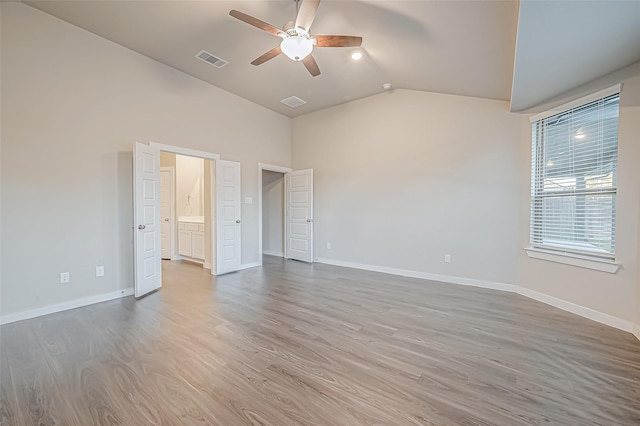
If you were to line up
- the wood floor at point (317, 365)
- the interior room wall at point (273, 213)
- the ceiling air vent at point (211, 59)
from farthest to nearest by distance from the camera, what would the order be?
the interior room wall at point (273, 213) < the ceiling air vent at point (211, 59) < the wood floor at point (317, 365)

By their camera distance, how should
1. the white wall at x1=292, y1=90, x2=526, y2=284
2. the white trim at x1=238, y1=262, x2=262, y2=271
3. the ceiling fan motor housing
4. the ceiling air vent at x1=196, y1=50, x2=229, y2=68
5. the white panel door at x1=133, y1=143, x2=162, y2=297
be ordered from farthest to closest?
the white trim at x1=238, y1=262, x2=262, y2=271 → the white wall at x1=292, y1=90, x2=526, y2=284 → the ceiling air vent at x1=196, y1=50, x2=229, y2=68 → the white panel door at x1=133, y1=143, x2=162, y2=297 → the ceiling fan motor housing

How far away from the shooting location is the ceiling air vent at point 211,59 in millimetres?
3746

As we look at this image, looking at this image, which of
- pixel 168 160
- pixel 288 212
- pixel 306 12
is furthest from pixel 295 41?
pixel 168 160

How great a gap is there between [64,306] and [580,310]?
611 cm

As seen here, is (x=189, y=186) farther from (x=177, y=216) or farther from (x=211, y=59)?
(x=211, y=59)

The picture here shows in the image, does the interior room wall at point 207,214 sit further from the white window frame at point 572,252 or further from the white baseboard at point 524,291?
the white window frame at point 572,252

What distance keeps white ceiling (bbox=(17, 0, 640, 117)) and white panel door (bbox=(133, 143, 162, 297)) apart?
1525 mm

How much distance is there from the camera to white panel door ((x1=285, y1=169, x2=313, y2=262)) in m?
5.93

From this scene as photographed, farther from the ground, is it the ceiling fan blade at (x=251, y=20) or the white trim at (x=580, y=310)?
the ceiling fan blade at (x=251, y=20)

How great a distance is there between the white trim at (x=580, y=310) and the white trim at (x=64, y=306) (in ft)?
18.4

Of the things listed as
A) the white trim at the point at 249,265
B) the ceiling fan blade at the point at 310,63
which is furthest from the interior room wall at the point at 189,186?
the ceiling fan blade at the point at 310,63

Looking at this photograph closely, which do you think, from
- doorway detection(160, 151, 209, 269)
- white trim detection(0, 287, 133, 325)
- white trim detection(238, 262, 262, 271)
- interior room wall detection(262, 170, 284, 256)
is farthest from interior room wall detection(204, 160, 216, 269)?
interior room wall detection(262, 170, 284, 256)

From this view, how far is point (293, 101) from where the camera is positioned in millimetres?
5305

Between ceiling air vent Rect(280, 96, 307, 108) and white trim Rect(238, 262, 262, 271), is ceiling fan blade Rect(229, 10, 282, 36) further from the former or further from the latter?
white trim Rect(238, 262, 262, 271)
